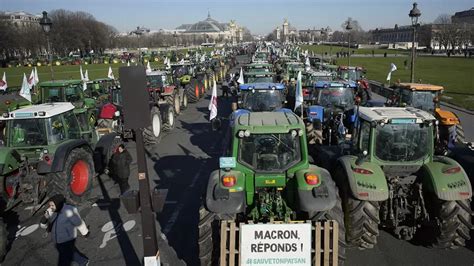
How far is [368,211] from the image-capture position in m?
6.03

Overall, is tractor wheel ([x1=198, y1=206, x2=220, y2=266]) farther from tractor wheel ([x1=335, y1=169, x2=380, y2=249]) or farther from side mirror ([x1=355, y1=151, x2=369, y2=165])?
side mirror ([x1=355, y1=151, x2=369, y2=165])

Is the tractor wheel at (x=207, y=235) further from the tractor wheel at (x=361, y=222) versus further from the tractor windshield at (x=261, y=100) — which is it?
the tractor windshield at (x=261, y=100)

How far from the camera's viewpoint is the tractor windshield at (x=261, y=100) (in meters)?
13.5

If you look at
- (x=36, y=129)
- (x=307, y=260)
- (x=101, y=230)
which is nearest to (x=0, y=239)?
(x=101, y=230)

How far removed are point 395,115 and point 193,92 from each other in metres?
17.7

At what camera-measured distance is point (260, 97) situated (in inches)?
537

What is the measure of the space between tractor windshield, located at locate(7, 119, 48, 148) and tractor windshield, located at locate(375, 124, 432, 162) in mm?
7146

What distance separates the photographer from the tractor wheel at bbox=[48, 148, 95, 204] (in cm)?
809

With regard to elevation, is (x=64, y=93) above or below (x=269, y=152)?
above

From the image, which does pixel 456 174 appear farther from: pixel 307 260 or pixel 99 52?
pixel 99 52

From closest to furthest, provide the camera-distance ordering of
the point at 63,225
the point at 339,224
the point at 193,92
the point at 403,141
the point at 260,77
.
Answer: the point at 339,224 → the point at 63,225 → the point at 403,141 → the point at 260,77 → the point at 193,92

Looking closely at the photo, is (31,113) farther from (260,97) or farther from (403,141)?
(403,141)

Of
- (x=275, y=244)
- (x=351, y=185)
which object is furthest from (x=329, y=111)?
(x=275, y=244)

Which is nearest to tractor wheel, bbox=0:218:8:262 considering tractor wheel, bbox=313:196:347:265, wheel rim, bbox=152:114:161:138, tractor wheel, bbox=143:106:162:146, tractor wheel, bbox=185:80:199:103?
tractor wheel, bbox=313:196:347:265
